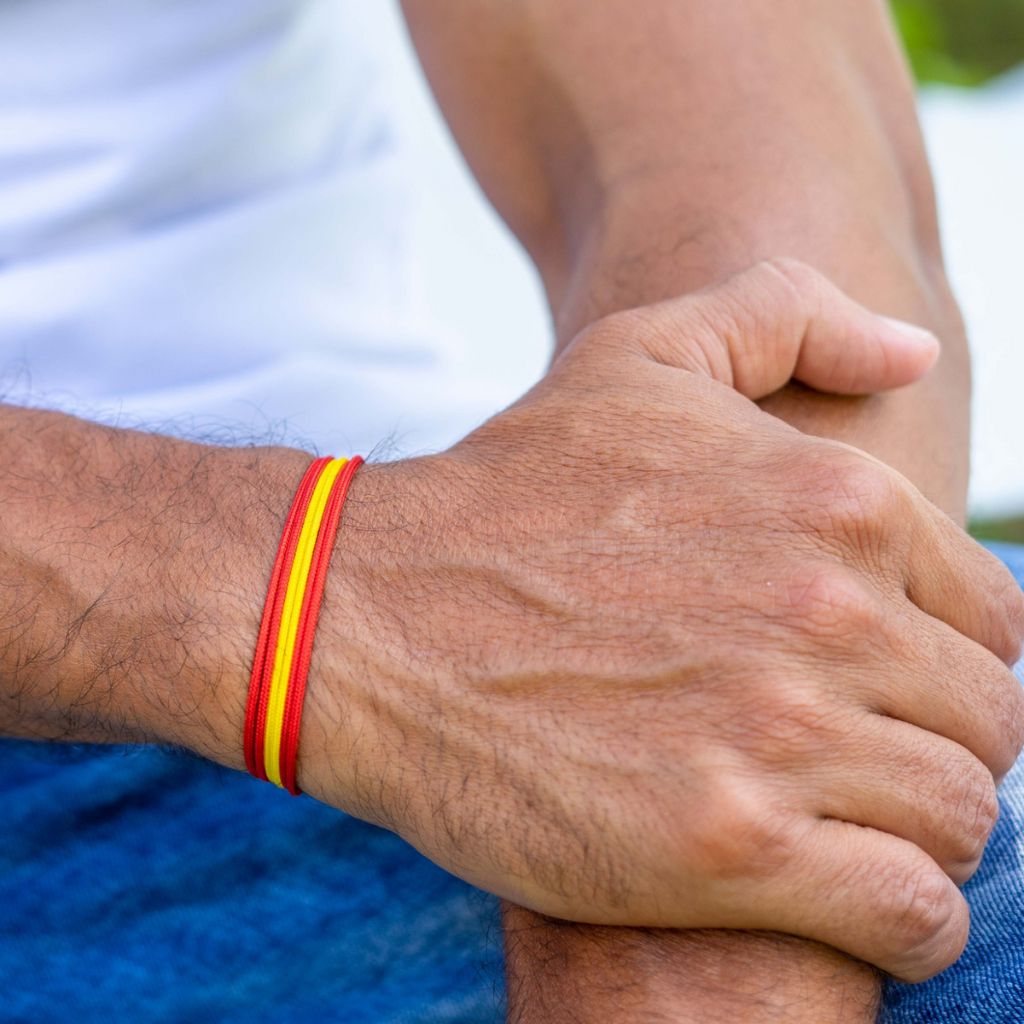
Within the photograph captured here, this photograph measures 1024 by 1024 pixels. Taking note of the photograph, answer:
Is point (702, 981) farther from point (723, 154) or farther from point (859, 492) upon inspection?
point (723, 154)

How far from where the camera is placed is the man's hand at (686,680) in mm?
927

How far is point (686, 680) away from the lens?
37.7 inches

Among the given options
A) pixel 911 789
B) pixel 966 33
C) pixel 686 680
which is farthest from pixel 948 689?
pixel 966 33

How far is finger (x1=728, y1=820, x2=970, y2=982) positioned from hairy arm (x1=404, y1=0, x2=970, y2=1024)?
46 cm

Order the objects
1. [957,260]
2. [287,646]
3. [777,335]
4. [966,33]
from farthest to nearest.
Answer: [966,33] < [957,260] < [777,335] < [287,646]

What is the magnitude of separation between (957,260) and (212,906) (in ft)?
8.58

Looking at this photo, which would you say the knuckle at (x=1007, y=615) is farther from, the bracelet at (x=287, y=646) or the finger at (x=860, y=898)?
the bracelet at (x=287, y=646)

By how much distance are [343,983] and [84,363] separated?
840 mm

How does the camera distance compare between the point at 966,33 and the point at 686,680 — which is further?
the point at 966,33

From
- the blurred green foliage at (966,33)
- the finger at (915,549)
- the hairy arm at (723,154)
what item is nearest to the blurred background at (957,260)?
the hairy arm at (723,154)

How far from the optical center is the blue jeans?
1.21 meters

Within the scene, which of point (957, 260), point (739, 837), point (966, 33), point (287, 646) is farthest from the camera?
Result: point (966, 33)

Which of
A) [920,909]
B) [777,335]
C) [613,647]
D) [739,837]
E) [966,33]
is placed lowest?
[966,33]

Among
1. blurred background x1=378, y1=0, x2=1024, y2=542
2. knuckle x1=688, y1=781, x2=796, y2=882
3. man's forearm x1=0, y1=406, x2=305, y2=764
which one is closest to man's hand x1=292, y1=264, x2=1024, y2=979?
knuckle x1=688, y1=781, x2=796, y2=882
